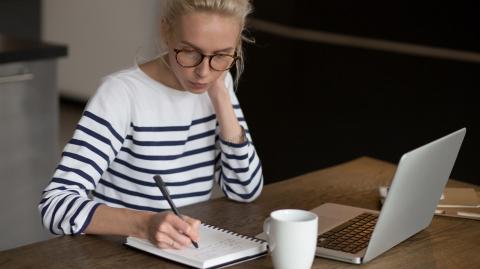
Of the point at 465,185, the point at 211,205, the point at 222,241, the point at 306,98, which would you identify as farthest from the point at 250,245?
the point at 306,98

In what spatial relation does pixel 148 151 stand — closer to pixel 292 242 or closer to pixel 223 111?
pixel 223 111

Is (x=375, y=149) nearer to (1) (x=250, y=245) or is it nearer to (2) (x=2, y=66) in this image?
(2) (x=2, y=66)

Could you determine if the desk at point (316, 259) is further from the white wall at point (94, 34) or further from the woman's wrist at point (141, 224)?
the white wall at point (94, 34)

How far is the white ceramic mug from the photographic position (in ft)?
5.13

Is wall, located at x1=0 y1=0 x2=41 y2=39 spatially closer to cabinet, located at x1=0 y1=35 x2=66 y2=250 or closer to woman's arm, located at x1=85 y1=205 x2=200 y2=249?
cabinet, located at x1=0 y1=35 x2=66 y2=250

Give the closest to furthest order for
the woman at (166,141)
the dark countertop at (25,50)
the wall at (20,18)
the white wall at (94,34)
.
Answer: the woman at (166,141) < the dark countertop at (25,50) < the wall at (20,18) < the white wall at (94,34)

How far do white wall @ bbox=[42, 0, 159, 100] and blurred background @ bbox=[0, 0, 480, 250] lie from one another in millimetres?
1553

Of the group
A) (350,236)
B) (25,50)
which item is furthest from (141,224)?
(25,50)

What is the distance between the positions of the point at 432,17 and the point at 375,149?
0.67 meters

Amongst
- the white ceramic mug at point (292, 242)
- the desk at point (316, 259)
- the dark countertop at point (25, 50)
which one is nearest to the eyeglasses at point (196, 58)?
the desk at point (316, 259)

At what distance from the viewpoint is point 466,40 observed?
12.0ft

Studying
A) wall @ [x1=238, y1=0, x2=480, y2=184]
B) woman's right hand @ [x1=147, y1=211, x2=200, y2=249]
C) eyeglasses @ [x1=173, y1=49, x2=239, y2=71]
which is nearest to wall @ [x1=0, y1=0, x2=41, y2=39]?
wall @ [x1=238, y1=0, x2=480, y2=184]

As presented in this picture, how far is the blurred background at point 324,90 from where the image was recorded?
3207mm

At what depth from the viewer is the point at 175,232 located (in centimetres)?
167
